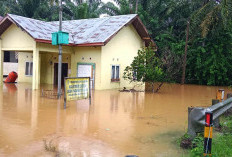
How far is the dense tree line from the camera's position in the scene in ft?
82.4

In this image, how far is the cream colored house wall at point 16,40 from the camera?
1800 centimetres

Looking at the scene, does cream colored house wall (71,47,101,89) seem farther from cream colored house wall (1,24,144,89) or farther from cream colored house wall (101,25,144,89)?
cream colored house wall (101,25,144,89)

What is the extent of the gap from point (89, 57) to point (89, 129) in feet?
38.8

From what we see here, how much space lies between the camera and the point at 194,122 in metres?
6.24

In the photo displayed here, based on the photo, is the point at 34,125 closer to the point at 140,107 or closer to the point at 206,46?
the point at 140,107

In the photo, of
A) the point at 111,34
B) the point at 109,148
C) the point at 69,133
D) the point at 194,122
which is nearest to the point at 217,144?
the point at 194,122

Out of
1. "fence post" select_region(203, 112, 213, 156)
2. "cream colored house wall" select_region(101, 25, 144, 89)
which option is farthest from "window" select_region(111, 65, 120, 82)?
"fence post" select_region(203, 112, 213, 156)

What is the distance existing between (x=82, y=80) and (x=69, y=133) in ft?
14.1

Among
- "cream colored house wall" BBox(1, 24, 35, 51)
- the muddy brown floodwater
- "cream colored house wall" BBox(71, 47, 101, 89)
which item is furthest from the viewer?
"cream colored house wall" BBox(71, 47, 101, 89)

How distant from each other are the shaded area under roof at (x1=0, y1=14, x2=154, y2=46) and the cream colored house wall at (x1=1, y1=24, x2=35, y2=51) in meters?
0.37

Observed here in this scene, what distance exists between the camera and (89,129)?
8.02 m

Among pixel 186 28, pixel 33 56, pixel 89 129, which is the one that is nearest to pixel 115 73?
pixel 33 56

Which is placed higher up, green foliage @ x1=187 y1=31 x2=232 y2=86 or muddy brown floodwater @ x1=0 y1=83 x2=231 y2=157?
green foliage @ x1=187 y1=31 x2=232 y2=86

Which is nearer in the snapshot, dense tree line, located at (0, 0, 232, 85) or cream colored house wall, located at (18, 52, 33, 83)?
cream colored house wall, located at (18, 52, 33, 83)
